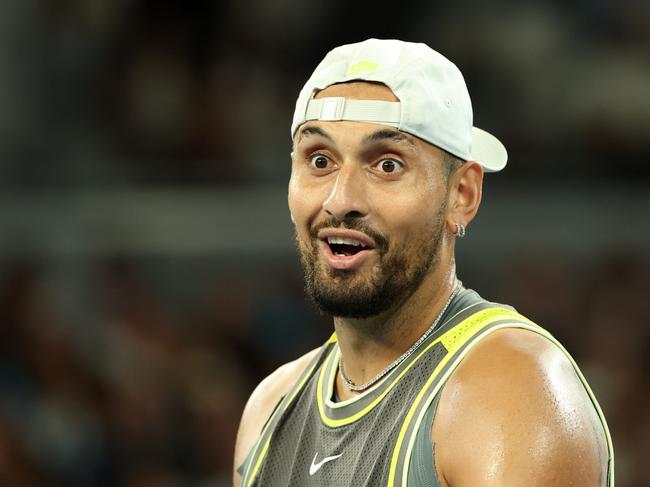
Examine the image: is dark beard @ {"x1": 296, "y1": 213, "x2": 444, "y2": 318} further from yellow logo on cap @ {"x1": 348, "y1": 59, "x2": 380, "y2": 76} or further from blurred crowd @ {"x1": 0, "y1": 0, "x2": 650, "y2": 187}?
blurred crowd @ {"x1": 0, "y1": 0, "x2": 650, "y2": 187}

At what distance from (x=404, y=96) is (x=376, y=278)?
1.32 feet

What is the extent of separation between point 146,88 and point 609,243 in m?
3.18

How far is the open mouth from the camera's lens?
2496 millimetres

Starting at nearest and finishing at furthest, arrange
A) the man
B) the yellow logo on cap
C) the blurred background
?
the man → the yellow logo on cap → the blurred background

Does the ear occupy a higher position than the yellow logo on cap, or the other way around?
the yellow logo on cap

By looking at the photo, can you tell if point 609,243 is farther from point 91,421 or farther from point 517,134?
point 91,421

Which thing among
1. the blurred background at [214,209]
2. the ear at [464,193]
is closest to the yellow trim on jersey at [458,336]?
the ear at [464,193]

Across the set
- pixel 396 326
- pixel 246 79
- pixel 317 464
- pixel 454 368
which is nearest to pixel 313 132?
pixel 396 326

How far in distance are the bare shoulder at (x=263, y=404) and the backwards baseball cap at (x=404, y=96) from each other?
724 millimetres

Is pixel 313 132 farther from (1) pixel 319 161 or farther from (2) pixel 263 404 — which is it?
(2) pixel 263 404

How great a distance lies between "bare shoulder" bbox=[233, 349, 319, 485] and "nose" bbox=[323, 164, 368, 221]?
2.19ft

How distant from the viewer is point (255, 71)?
7785mm

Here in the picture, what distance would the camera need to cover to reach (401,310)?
261 centimetres

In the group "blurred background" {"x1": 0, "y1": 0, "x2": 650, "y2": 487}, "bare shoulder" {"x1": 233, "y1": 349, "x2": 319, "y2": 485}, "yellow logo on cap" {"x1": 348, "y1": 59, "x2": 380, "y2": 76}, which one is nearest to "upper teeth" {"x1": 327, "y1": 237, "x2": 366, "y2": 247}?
"yellow logo on cap" {"x1": 348, "y1": 59, "x2": 380, "y2": 76}
